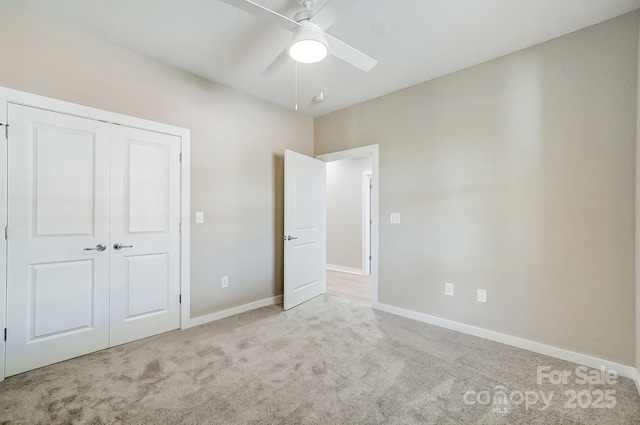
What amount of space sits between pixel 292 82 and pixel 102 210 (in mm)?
2244

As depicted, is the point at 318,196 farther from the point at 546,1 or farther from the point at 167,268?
the point at 546,1

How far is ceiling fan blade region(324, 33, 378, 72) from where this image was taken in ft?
5.77

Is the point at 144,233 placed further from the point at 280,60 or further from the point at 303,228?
the point at 280,60

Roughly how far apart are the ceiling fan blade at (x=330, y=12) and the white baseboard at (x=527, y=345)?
288 centimetres

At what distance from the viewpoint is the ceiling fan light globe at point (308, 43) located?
5.32ft

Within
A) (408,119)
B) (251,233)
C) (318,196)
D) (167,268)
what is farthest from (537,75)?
(167,268)

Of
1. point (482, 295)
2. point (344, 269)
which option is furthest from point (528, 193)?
point (344, 269)

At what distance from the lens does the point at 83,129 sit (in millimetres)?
2242

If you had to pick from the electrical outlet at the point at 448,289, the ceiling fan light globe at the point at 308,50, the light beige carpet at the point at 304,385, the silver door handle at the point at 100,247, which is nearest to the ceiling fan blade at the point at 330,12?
the ceiling fan light globe at the point at 308,50

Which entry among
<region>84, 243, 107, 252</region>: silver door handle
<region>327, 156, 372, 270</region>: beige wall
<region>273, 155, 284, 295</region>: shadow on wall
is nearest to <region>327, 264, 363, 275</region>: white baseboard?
<region>327, 156, 372, 270</region>: beige wall

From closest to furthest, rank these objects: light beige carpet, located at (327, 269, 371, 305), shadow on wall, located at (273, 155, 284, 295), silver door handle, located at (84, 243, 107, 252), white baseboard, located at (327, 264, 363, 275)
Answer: silver door handle, located at (84, 243, 107, 252), shadow on wall, located at (273, 155, 284, 295), light beige carpet, located at (327, 269, 371, 305), white baseboard, located at (327, 264, 363, 275)

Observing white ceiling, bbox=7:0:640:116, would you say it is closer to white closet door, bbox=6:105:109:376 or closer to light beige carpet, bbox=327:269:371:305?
white closet door, bbox=6:105:109:376

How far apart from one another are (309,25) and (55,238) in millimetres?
2461

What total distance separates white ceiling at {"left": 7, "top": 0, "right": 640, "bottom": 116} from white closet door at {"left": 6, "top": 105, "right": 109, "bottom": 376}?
0.86 m
